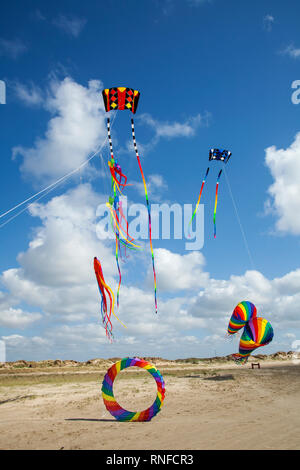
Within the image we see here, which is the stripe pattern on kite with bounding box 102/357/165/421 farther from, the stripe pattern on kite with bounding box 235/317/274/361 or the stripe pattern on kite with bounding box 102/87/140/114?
the stripe pattern on kite with bounding box 235/317/274/361

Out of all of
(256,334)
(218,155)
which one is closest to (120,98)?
(218,155)

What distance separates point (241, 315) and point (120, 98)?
58.0 ft

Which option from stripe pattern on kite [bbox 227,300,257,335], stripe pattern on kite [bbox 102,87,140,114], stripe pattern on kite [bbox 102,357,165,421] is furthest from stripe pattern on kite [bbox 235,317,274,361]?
stripe pattern on kite [bbox 102,87,140,114]

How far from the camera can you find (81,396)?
18.3 metres

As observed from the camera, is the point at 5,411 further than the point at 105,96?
No

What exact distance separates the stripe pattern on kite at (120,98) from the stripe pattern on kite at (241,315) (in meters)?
16.8

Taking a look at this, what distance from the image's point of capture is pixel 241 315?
80.6ft

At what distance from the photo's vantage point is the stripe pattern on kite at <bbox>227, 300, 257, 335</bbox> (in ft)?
80.2

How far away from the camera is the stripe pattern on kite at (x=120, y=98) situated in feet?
52.0

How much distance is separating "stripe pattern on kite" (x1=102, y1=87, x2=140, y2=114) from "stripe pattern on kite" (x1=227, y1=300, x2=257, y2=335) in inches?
659

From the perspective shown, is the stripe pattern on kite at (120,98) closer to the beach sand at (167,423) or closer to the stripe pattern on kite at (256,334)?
the beach sand at (167,423)
